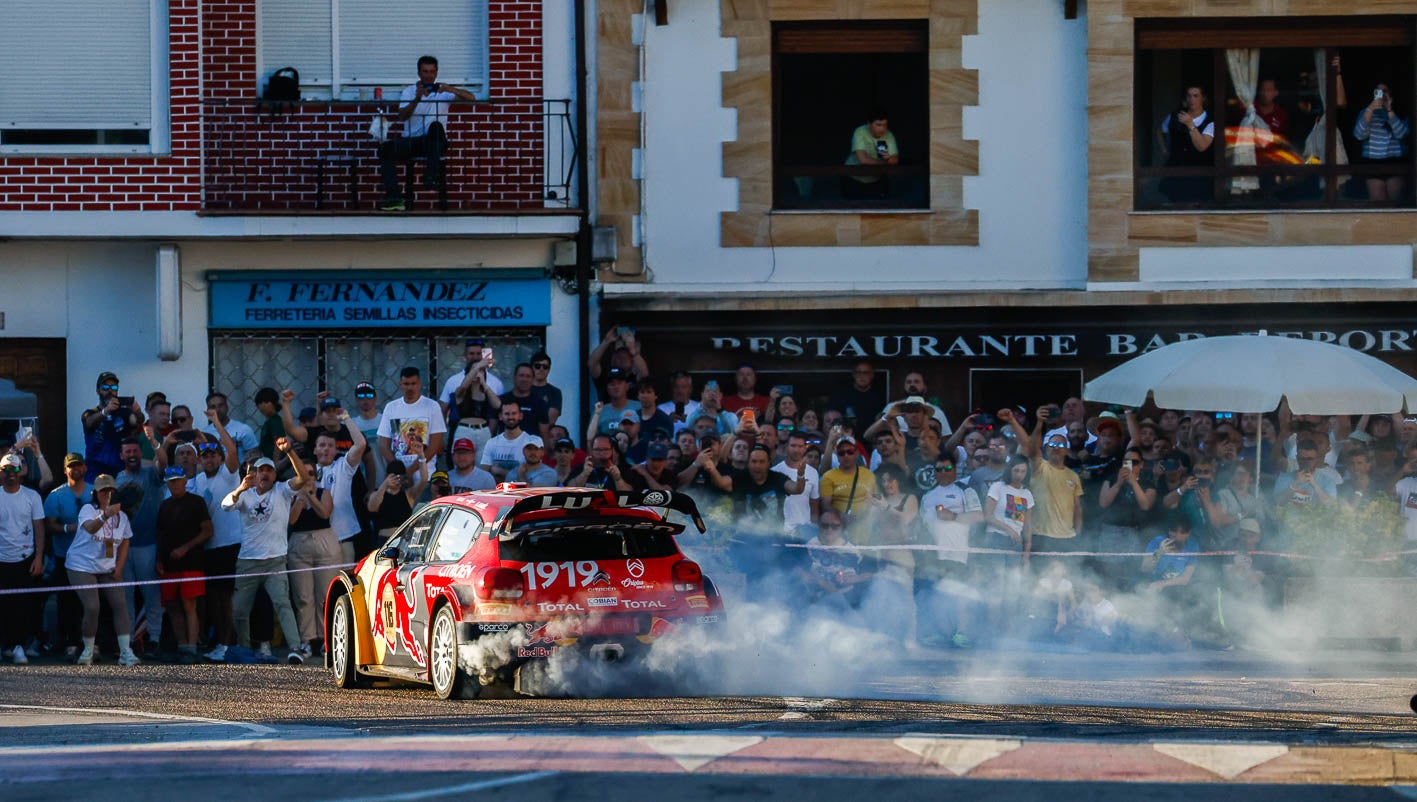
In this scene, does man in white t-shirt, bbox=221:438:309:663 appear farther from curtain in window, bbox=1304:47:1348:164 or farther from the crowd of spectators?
curtain in window, bbox=1304:47:1348:164

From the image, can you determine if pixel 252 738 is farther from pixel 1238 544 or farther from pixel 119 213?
pixel 119 213

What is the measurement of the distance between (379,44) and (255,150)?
1659 millimetres

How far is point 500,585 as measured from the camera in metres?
11.7

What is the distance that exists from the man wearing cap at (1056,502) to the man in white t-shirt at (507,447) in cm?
431

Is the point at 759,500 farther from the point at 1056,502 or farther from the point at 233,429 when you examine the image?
the point at 233,429

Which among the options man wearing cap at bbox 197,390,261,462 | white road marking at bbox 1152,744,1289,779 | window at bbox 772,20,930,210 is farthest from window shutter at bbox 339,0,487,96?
white road marking at bbox 1152,744,1289,779

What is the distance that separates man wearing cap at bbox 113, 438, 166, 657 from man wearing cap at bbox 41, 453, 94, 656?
13.4 inches

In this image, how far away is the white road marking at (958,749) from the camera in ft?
29.6

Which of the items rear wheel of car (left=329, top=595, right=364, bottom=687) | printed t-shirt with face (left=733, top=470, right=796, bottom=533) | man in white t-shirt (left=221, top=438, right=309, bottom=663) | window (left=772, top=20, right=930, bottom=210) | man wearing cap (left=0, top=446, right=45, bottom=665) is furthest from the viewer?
window (left=772, top=20, right=930, bottom=210)

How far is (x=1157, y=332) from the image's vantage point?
1942 centimetres

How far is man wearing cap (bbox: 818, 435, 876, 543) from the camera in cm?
1549

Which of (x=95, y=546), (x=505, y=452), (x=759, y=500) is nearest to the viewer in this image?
(x=759, y=500)

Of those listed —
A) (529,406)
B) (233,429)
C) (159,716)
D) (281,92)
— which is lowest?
(159,716)

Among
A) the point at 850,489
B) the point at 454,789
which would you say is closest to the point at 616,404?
the point at 850,489
